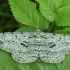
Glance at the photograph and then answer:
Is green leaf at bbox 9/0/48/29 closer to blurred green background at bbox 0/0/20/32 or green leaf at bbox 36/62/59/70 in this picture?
green leaf at bbox 36/62/59/70

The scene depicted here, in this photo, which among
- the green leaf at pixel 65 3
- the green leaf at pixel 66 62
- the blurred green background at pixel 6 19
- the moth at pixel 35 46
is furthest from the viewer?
the blurred green background at pixel 6 19

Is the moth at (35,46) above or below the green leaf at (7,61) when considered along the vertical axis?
above

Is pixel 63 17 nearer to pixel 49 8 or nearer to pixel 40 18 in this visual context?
pixel 49 8

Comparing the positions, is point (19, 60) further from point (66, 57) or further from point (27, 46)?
point (66, 57)

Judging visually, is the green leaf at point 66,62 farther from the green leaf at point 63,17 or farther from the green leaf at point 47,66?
the green leaf at point 63,17

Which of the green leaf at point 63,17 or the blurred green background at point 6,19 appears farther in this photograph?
the blurred green background at point 6,19

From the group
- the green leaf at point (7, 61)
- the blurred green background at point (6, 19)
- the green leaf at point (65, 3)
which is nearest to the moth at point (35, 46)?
the green leaf at point (7, 61)

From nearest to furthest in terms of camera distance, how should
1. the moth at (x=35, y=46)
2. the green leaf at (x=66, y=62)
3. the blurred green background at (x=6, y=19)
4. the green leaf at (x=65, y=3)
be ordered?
the moth at (x=35, y=46), the green leaf at (x=65, y=3), the green leaf at (x=66, y=62), the blurred green background at (x=6, y=19)
